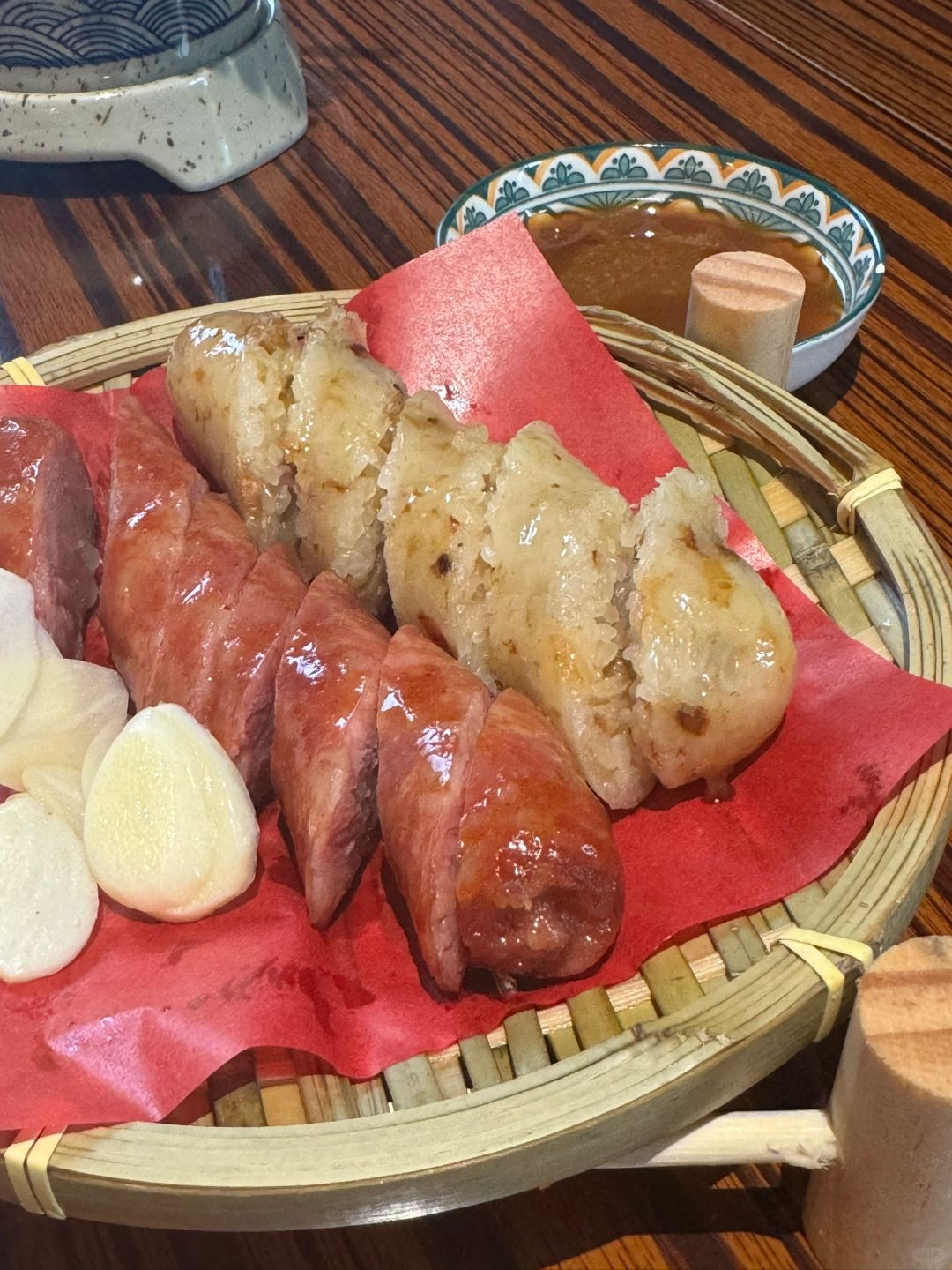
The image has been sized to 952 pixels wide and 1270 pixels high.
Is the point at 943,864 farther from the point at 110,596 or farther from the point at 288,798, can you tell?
the point at 110,596

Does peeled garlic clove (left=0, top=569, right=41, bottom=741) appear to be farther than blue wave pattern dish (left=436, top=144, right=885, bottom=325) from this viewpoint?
No

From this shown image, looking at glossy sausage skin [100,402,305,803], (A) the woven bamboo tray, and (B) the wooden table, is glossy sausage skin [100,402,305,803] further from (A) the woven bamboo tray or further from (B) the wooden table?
(B) the wooden table

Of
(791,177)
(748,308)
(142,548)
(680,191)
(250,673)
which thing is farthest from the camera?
(680,191)

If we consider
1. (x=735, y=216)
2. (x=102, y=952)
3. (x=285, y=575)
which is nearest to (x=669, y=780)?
(x=285, y=575)

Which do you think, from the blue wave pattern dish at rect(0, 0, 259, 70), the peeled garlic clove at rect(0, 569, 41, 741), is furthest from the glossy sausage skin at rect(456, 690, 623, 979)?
the blue wave pattern dish at rect(0, 0, 259, 70)

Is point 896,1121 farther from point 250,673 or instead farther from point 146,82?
point 146,82

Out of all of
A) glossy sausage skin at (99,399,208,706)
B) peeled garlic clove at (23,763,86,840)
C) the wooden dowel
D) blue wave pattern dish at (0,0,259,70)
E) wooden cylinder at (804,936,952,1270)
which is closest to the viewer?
wooden cylinder at (804,936,952,1270)

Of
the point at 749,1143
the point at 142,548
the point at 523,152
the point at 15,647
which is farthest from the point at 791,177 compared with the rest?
the point at 749,1143
